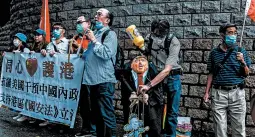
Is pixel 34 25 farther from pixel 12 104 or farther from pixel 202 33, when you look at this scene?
pixel 202 33

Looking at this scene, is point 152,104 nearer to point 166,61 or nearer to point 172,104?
point 166,61

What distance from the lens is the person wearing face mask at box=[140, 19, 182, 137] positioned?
14.7 feet

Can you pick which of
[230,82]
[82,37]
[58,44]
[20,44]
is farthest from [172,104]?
[20,44]

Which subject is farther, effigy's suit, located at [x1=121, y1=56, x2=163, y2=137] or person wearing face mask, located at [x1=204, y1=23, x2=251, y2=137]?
person wearing face mask, located at [x1=204, y1=23, x2=251, y2=137]

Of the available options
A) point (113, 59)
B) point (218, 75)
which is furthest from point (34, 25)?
point (218, 75)

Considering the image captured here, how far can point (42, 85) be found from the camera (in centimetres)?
647

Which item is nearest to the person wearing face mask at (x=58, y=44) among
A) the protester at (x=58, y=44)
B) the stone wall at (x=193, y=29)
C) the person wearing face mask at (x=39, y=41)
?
the protester at (x=58, y=44)

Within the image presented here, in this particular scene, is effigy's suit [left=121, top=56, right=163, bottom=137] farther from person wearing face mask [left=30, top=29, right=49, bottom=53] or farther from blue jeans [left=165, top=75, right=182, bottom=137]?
person wearing face mask [left=30, top=29, right=49, bottom=53]

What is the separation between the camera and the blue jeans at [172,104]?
17.3 ft

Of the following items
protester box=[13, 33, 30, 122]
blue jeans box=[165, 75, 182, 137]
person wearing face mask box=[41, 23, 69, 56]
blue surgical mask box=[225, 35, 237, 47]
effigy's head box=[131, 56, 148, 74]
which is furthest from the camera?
protester box=[13, 33, 30, 122]

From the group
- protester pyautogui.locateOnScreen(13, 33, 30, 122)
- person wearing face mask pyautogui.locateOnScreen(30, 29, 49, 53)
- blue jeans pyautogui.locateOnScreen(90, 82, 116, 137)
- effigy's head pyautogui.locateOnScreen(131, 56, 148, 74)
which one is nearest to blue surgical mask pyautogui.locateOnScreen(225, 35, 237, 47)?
effigy's head pyautogui.locateOnScreen(131, 56, 148, 74)

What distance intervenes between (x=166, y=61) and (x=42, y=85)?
2.89m

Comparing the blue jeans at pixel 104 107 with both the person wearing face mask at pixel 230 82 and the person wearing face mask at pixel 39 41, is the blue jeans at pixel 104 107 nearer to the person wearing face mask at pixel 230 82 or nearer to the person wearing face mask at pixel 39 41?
the person wearing face mask at pixel 230 82

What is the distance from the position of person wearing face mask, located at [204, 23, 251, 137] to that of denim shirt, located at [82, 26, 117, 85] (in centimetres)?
155
